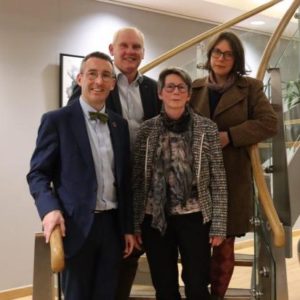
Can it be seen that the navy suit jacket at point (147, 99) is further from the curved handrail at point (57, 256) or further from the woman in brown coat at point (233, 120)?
the curved handrail at point (57, 256)

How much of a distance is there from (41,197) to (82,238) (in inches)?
8.4

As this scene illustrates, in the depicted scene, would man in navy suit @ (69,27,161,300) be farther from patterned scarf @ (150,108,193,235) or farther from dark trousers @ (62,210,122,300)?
dark trousers @ (62,210,122,300)

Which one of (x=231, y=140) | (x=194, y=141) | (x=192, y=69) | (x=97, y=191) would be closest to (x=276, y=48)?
(x=192, y=69)

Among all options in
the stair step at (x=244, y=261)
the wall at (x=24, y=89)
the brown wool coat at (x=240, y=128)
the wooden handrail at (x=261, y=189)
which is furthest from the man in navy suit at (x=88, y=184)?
the wall at (x=24, y=89)

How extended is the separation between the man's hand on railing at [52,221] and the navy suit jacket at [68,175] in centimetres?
2

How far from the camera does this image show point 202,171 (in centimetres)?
184

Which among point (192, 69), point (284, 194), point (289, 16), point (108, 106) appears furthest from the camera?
point (192, 69)

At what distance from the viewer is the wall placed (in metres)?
3.84

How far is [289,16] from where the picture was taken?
300 cm

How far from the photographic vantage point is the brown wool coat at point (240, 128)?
2049mm

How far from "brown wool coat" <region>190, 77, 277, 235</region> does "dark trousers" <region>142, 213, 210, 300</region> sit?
261 mm

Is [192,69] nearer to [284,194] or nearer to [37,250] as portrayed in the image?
[284,194]

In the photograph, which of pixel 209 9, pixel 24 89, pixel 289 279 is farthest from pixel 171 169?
pixel 209 9

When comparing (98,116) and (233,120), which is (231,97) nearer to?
(233,120)
